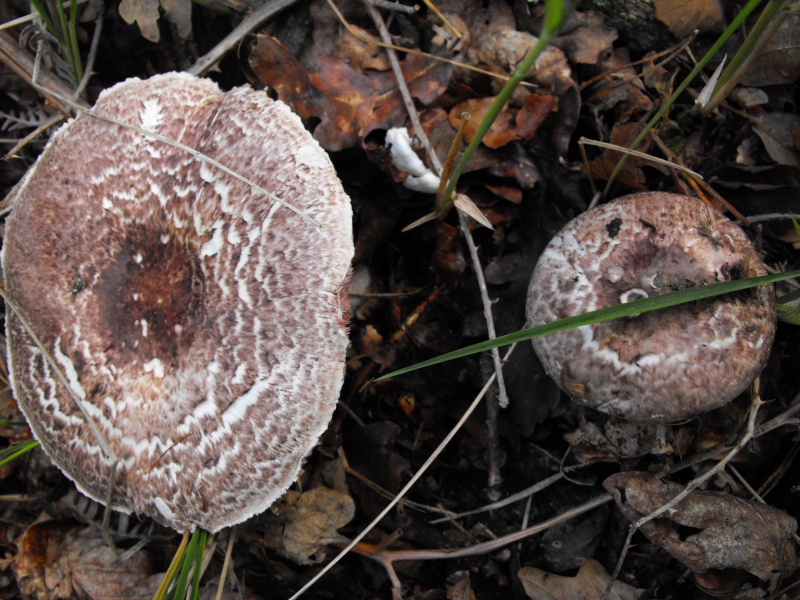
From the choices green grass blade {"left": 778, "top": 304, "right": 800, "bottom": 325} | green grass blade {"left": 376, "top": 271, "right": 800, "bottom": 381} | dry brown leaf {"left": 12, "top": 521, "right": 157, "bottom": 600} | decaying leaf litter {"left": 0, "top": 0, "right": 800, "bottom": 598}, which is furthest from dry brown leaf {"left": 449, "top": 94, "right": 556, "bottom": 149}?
dry brown leaf {"left": 12, "top": 521, "right": 157, "bottom": 600}

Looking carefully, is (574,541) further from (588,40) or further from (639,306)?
(588,40)

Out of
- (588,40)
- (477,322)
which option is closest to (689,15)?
(588,40)

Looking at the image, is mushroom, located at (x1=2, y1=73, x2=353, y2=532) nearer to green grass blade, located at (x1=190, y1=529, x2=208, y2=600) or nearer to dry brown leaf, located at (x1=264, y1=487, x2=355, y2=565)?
green grass blade, located at (x1=190, y1=529, x2=208, y2=600)

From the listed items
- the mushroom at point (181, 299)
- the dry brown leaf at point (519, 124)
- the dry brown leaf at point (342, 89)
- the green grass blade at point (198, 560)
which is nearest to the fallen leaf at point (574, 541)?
the mushroom at point (181, 299)

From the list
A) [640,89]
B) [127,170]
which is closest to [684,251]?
[640,89]

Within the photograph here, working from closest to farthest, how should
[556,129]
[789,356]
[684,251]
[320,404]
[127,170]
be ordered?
[320,404] < [684,251] < [127,170] < [789,356] < [556,129]

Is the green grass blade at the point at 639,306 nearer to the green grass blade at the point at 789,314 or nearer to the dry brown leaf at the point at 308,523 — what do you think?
the green grass blade at the point at 789,314

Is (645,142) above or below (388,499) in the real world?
above

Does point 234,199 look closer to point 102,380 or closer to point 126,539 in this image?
point 102,380
